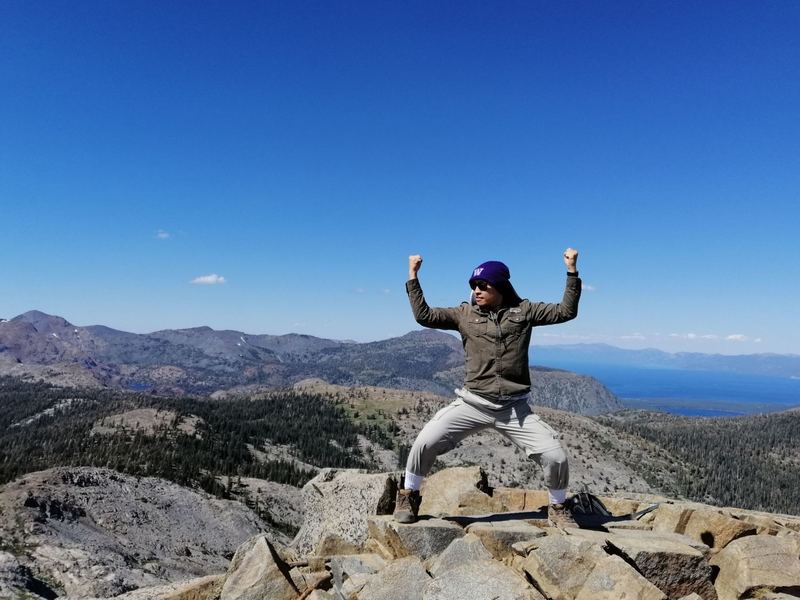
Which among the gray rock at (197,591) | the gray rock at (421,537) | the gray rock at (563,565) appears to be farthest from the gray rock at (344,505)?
the gray rock at (563,565)

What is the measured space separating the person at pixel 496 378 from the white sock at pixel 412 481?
2 centimetres

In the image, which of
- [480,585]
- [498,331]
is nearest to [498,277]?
[498,331]

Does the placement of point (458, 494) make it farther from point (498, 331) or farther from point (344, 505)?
point (498, 331)

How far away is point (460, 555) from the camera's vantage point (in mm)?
10273

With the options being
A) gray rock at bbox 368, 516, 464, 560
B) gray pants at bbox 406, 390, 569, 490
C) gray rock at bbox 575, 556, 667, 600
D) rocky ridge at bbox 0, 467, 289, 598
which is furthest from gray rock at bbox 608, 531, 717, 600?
rocky ridge at bbox 0, 467, 289, 598

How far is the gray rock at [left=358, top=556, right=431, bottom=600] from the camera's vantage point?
9.45 metres

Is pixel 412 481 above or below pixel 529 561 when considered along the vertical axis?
above

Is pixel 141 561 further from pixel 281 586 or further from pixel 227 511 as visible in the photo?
pixel 281 586

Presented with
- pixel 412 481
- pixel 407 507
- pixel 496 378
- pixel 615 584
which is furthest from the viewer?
pixel 412 481

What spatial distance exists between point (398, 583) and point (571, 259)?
24.9 ft

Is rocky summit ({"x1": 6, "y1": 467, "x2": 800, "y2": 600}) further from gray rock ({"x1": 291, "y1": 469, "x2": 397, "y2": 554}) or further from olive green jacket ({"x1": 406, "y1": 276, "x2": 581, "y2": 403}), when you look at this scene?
olive green jacket ({"x1": 406, "y1": 276, "x2": 581, "y2": 403})

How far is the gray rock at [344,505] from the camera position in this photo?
581 inches

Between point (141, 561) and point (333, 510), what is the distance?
105 metres

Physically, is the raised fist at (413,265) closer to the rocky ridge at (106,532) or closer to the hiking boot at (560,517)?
the hiking boot at (560,517)
